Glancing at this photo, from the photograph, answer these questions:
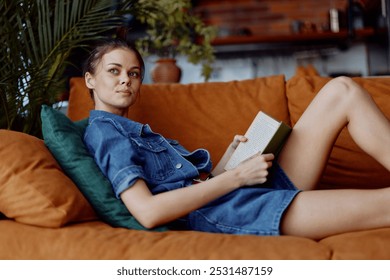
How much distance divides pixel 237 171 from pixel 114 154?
12.8 inches

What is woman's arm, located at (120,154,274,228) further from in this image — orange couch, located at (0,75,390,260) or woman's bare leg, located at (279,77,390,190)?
woman's bare leg, located at (279,77,390,190)

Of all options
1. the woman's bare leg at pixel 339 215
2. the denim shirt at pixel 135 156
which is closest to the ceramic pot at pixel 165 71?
the denim shirt at pixel 135 156

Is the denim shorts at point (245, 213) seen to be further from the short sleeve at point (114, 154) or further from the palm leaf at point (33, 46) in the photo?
the palm leaf at point (33, 46)

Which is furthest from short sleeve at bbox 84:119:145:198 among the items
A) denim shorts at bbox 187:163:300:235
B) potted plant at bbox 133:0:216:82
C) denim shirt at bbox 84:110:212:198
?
potted plant at bbox 133:0:216:82

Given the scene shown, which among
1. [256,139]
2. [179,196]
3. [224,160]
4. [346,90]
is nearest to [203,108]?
[224,160]

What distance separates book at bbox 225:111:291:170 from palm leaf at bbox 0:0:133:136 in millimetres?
775

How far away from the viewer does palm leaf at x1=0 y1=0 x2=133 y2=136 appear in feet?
6.61

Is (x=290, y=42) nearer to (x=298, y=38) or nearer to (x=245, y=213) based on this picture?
(x=298, y=38)

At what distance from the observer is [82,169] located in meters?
1.49

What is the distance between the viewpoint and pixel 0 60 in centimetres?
202
